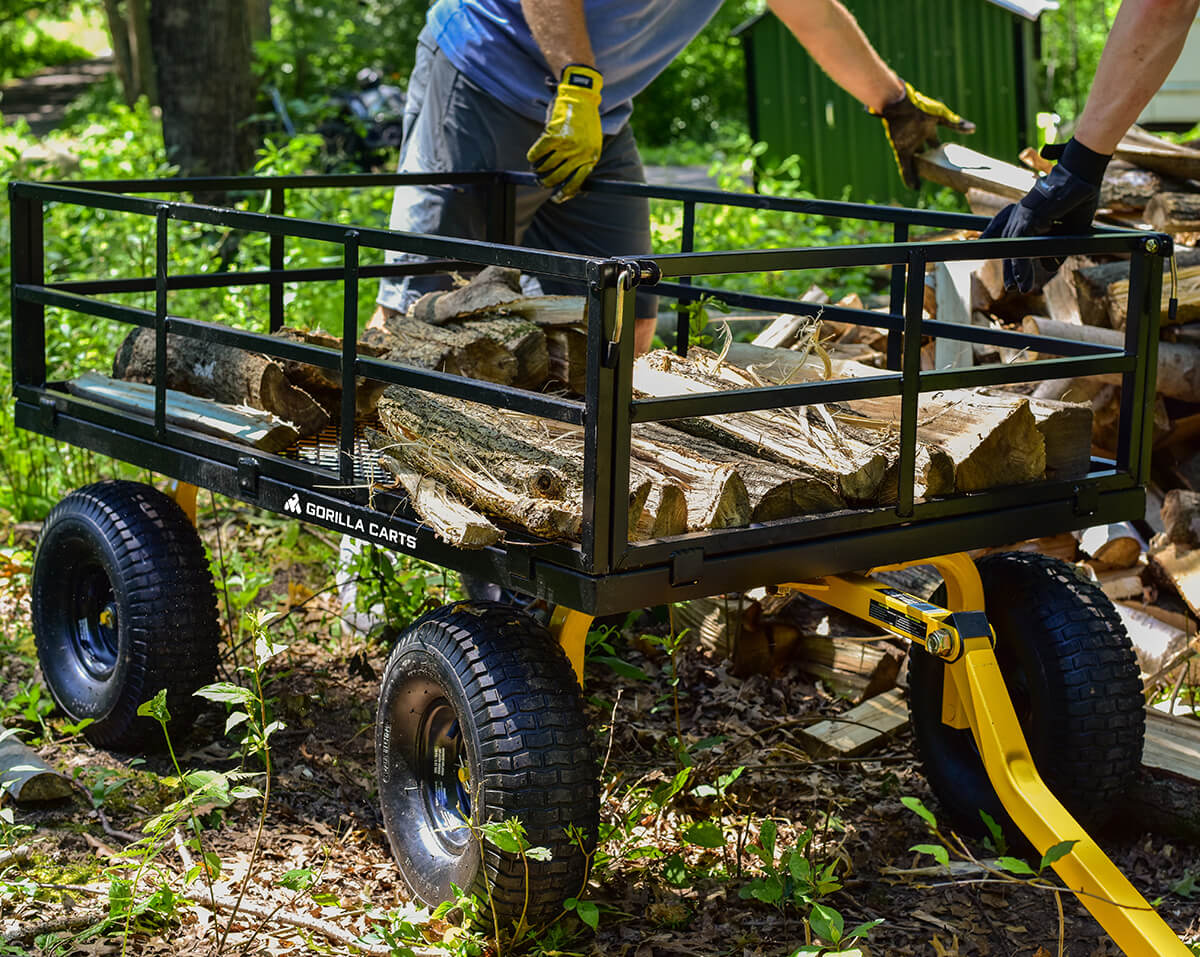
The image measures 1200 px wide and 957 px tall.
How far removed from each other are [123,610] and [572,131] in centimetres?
177

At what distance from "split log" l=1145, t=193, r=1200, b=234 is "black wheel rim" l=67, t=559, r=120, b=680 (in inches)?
137

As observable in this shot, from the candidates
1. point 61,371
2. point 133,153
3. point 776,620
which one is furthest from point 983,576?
point 133,153

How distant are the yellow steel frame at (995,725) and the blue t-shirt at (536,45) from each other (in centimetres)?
207

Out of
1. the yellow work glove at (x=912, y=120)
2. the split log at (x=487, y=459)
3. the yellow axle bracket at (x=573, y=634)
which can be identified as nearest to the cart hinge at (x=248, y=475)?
the split log at (x=487, y=459)

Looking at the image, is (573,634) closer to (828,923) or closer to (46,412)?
(828,923)

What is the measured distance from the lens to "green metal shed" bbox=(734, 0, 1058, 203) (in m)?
11.2

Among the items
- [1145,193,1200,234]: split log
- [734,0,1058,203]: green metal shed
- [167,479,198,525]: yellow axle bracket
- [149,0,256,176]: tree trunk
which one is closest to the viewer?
[167,479,198,525]: yellow axle bracket

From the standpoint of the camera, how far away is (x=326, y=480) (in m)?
2.96

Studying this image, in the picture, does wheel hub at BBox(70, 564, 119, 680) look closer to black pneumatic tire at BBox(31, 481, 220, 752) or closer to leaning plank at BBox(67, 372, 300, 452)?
black pneumatic tire at BBox(31, 481, 220, 752)

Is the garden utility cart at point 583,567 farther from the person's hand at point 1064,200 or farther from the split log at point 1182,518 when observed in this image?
the split log at point 1182,518

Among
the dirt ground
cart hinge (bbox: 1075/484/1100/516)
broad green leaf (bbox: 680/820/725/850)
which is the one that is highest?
cart hinge (bbox: 1075/484/1100/516)

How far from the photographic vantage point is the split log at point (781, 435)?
9.21 ft

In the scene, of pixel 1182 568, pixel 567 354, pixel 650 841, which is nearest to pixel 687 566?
pixel 650 841

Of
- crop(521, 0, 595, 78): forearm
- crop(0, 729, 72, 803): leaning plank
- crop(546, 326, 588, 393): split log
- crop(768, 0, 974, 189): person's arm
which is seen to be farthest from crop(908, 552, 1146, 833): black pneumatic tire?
crop(0, 729, 72, 803): leaning plank
